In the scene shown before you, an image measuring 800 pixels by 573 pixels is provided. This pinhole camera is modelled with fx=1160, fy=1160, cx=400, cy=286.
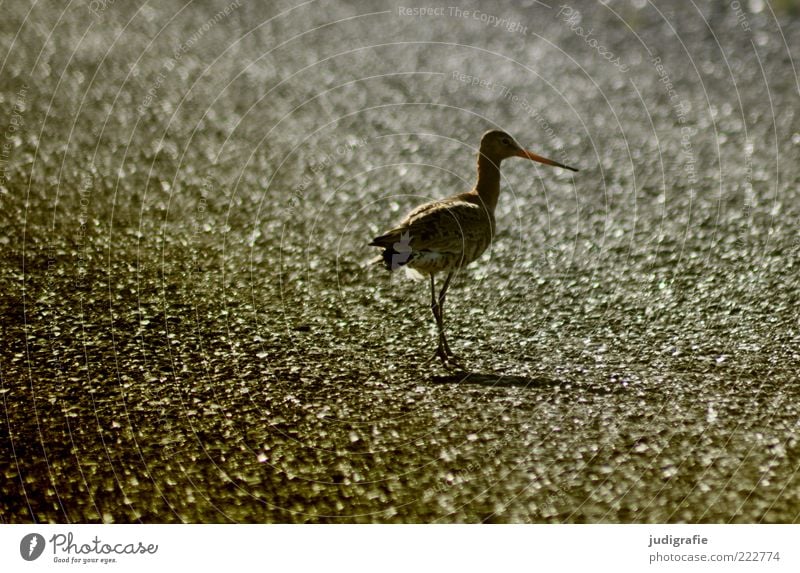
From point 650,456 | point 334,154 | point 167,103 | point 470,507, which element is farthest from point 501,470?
point 167,103

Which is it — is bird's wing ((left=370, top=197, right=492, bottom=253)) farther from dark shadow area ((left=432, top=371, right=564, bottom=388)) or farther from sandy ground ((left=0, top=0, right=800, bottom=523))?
dark shadow area ((left=432, top=371, right=564, bottom=388))

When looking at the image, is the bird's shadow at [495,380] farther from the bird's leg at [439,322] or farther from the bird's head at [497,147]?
the bird's head at [497,147]

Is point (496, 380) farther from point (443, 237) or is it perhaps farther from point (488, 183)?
point (488, 183)

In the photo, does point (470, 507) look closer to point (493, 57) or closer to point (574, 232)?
point (574, 232)

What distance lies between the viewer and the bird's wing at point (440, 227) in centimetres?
761

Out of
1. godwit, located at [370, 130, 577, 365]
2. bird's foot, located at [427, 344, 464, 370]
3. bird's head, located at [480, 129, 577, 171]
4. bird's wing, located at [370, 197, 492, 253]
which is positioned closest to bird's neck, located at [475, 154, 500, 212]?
godwit, located at [370, 130, 577, 365]

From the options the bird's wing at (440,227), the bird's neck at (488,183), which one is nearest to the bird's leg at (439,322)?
the bird's wing at (440,227)

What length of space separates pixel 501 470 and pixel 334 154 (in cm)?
602

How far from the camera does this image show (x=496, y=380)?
24.4 ft

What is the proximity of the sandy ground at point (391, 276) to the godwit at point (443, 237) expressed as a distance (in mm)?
518

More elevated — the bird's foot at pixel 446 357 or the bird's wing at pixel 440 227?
the bird's wing at pixel 440 227

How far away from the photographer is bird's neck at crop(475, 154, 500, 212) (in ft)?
28.0

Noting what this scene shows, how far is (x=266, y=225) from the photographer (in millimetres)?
10344

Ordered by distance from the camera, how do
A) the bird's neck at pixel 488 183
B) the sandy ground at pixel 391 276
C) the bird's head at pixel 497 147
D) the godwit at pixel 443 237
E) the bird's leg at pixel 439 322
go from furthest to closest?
the bird's head at pixel 497 147 → the bird's neck at pixel 488 183 → the bird's leg at pixel 439 322 → the godwit at pixel 443 237 → the sandy ground at pixel 391 276
